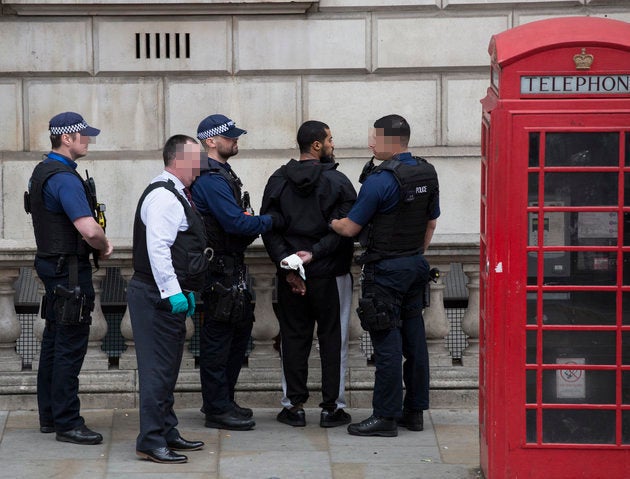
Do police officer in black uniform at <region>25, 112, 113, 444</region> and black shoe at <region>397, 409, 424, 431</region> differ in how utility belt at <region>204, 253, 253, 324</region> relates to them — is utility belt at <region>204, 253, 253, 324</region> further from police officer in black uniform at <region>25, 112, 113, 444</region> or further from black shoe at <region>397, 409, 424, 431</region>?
black shoe at <region>397, 409, 424, 431</region>

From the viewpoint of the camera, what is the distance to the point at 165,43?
1344 centimetres

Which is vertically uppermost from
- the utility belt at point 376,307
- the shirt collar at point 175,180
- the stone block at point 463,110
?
the stone block at point 463,110

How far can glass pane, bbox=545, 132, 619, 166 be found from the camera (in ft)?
18.9

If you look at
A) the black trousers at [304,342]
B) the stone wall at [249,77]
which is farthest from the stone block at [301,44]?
the black trousers at [304,342]

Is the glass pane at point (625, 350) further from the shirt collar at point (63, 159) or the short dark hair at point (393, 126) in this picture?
the shirt collar at point (63, 159)

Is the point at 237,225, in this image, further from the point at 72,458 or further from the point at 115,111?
the point at 115,111

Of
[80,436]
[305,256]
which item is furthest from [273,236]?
[80,436]

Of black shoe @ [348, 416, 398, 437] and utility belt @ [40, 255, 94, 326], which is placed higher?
utility belt @ [40, 255, 94, 326]

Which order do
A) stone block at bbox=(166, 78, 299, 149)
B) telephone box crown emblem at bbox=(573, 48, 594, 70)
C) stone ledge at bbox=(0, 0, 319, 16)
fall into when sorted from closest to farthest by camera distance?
telephone box crown emblem at bbox=(573, 48, 594, 70)
stone ledge at bbox=(0, 0, 319, 16)
stone block at bbox=(166, 78, 299, 149)

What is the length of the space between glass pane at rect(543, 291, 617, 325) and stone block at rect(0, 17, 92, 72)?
8.52m

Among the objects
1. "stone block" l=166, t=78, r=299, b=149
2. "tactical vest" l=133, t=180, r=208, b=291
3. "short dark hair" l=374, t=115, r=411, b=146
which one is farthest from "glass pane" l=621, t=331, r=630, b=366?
"stone block" l=166, t=78, r=299, b=149

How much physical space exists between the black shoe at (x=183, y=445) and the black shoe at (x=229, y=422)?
1.24 feet

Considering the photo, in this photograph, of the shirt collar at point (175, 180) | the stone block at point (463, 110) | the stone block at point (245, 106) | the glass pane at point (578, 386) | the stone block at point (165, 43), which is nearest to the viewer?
the glass pane at point (578, 386)

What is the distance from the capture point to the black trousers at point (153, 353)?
664cm
